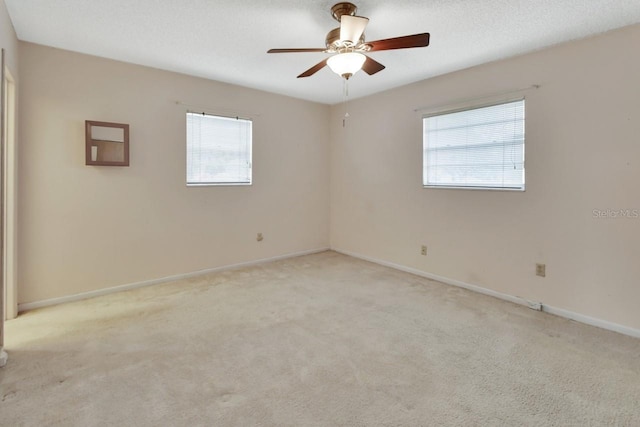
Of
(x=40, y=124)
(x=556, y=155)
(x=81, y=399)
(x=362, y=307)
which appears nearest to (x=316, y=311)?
(x=362, y=307)

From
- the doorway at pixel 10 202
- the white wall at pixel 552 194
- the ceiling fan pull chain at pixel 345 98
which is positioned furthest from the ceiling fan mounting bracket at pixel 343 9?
the doorway at pixel 10 202

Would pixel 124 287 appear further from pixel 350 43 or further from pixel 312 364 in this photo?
pixel 350 43

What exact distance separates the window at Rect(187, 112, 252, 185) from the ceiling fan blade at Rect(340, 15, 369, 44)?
2.44m

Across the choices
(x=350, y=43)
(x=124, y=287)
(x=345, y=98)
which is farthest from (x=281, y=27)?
(x=124, y=287)

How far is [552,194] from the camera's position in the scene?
2.96 meters

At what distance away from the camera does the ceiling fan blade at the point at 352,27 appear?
1971mm

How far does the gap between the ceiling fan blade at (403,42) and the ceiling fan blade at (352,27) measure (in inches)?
4.3

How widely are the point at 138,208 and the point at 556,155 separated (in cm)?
413

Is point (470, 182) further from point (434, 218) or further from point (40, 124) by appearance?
point (40, 124)

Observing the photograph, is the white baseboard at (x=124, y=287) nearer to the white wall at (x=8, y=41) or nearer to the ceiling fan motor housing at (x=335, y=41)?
the white wall at (x=8, y=41)

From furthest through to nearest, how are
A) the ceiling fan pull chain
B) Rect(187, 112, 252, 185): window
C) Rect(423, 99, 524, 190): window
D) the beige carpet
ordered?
the ceiling fan pull chain < Rect(187, 112, 252, 185): window < Rect(423, 99, 524, 190): window < the beige carpet

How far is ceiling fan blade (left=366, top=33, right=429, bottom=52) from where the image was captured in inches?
77.6

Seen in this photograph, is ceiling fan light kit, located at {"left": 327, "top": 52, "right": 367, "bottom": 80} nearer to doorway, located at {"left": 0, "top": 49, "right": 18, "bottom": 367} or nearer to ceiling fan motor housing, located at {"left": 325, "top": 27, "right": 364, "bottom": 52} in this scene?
ceiling fan motor housing, located at {"left": 325, "top": 27, "right": 364, "bottom": 52}

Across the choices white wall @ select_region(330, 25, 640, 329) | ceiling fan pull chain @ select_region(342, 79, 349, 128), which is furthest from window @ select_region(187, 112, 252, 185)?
white wall @ select_region(330, 25, 640, 329)
